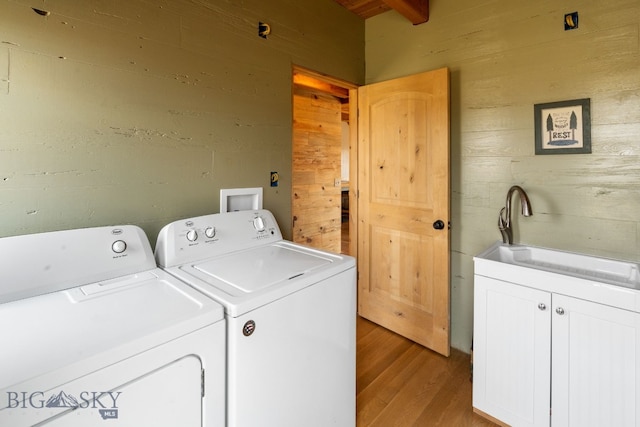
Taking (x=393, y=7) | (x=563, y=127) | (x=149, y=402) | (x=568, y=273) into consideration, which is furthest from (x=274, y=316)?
(x=393, y=7)

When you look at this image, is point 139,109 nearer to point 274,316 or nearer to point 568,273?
point 274,316

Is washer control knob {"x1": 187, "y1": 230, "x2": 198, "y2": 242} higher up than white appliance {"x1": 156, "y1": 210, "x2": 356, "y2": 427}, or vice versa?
washer control knob {"x1": 187, "y1": 230, "x2": 198, "y2": 242}

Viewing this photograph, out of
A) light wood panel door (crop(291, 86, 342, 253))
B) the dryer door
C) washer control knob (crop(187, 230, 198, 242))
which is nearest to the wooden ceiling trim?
light wood panel door (crop(291, 86, 342, 253))

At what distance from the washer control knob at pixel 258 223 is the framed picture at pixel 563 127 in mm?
1628

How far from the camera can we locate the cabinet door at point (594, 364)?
51.2 inches

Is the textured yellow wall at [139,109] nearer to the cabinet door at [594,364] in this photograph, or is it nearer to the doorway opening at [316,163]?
the doorway opening at [316,163]

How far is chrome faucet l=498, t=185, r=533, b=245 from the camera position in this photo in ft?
5.85

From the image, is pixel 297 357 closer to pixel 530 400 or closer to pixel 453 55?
pixel 530 400

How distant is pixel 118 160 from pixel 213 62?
70 centimetres

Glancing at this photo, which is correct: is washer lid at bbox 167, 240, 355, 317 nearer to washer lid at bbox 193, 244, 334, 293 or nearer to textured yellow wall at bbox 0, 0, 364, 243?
washer lid at bbox 193, 244, 334, 293

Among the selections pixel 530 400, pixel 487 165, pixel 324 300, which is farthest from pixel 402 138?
pixel 530 400

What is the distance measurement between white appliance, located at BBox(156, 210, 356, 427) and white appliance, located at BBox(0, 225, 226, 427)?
2.9 inches

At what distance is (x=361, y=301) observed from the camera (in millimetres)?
2797

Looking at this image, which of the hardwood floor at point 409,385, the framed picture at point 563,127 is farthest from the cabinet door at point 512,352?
the framed picture at point 563,127
